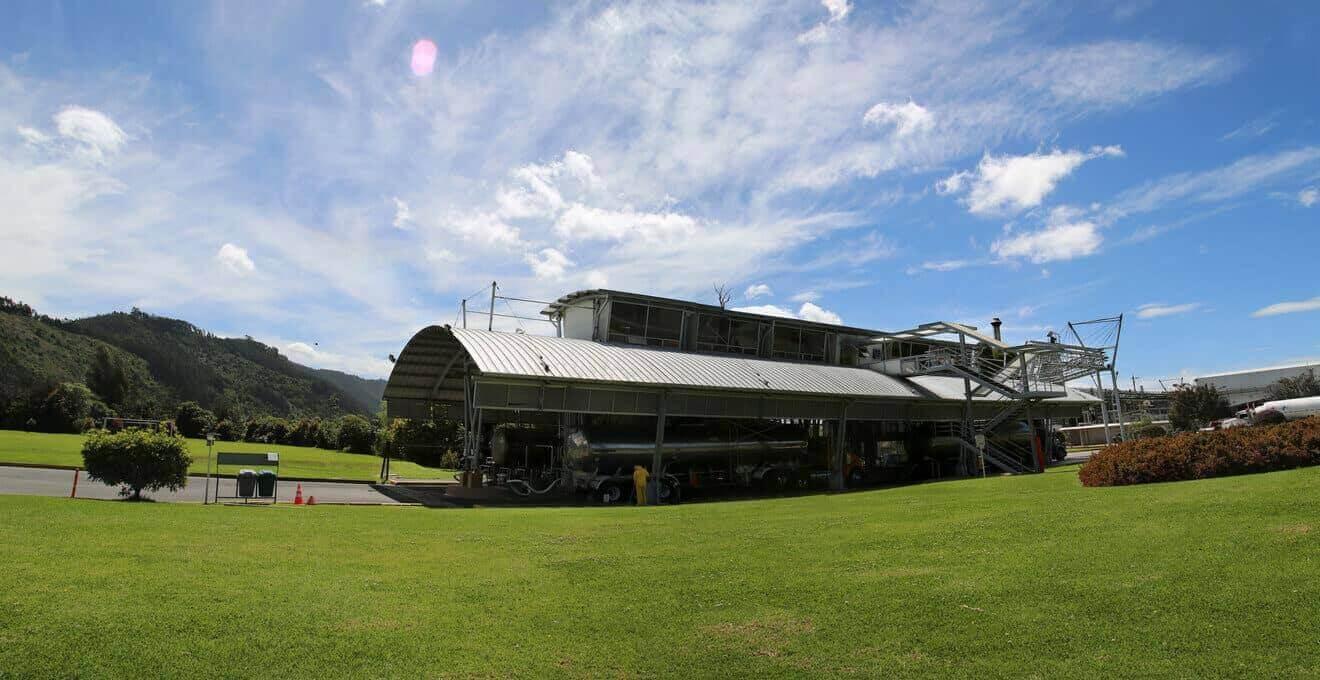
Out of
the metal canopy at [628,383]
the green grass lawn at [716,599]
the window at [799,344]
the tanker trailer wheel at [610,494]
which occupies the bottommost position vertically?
A: the tanker trailer wheel at [610,494]

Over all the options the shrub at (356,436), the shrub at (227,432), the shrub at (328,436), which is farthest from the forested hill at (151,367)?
the shrub at (356,436)

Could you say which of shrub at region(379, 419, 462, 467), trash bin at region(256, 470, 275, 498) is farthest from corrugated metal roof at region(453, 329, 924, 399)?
shrub at region(379, 419, 462, 467)

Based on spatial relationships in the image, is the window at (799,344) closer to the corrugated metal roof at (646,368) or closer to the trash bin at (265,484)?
the corrugated metal roof at (646,368)

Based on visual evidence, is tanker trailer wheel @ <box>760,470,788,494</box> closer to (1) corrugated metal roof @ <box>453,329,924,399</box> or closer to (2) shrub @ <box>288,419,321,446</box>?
(1) corrugated metal roof @ <box>453,329,924,399</box>

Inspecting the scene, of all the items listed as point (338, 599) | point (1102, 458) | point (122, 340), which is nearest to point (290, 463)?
point (338, 599)

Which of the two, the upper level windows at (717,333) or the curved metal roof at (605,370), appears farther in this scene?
the upper level windows at (717,333)

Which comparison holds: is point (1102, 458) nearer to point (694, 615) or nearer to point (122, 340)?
point (694, 615)

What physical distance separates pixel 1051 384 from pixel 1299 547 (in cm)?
3550

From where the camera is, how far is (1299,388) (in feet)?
320

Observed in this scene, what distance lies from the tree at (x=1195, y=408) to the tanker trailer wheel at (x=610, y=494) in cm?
5589

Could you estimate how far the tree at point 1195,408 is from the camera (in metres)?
60.5

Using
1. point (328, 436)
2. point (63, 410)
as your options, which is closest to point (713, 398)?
point (328, 436)

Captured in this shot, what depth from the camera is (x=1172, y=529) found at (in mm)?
10250

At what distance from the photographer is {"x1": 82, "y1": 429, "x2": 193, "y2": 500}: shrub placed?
68.2 feet
